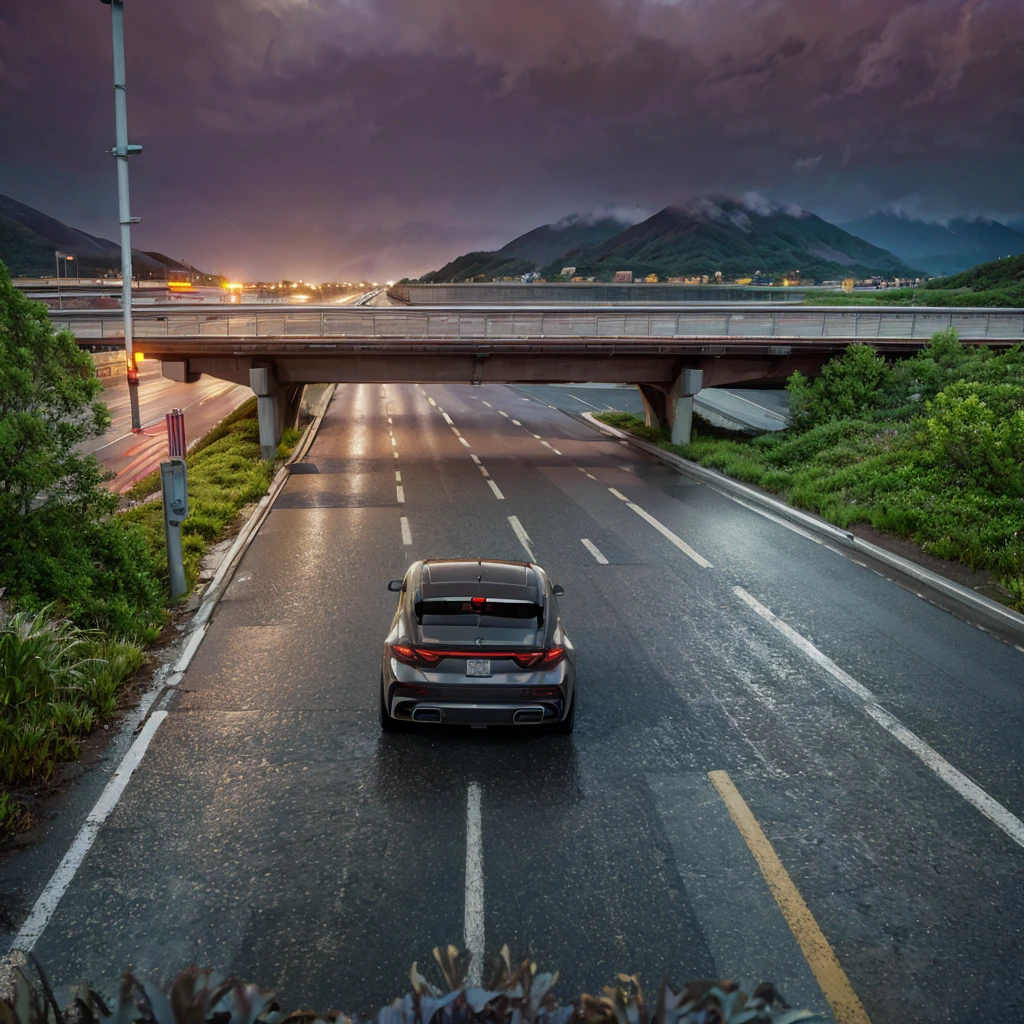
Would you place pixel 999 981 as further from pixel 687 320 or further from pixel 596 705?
pixel 687 320

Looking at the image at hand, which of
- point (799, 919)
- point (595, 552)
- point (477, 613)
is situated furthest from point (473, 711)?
point (595, 552)

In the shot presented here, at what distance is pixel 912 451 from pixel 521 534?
11333mm

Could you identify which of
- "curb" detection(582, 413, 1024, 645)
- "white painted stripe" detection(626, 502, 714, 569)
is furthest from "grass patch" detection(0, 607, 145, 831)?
"curb" detection(582, 413, 1024, 645)

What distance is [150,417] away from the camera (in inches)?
1630

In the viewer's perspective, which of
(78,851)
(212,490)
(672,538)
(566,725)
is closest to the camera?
(78,851)

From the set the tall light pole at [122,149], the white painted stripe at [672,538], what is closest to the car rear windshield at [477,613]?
the white painted stripe at [672,538]

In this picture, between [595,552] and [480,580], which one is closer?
[480,580]

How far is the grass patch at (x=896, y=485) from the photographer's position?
1622cm

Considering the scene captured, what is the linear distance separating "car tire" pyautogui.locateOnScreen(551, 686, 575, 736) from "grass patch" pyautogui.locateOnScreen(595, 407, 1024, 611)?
8.96 m

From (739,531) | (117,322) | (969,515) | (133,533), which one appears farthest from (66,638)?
(117,322)

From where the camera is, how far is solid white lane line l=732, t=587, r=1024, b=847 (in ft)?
25.3

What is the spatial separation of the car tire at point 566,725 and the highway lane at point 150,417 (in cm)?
1353

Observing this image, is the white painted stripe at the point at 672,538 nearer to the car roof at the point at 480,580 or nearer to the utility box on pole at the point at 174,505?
the car roof at the point at 480,580

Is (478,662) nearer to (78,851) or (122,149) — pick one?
(78,851)
